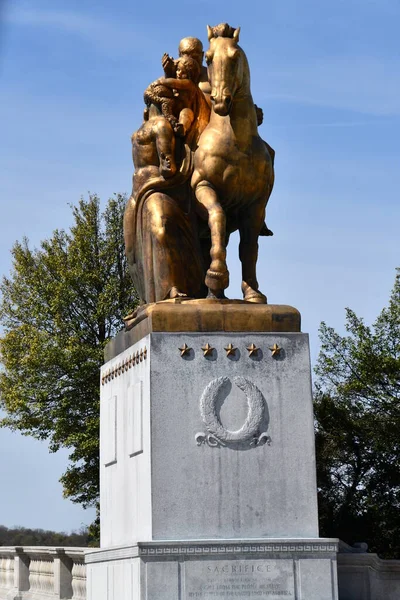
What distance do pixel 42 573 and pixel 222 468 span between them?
1054cm

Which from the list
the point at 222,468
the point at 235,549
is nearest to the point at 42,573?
the point at 222,468

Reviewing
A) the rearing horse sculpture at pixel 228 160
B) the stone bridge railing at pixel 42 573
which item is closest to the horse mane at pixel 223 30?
the rearing horse sculpture at pixel 228 160

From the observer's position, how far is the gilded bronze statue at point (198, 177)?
12.5 m

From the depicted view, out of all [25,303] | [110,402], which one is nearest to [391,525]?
[25,303]

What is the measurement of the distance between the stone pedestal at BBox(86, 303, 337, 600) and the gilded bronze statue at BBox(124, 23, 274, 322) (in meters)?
0.68

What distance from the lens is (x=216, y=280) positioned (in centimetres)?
1225

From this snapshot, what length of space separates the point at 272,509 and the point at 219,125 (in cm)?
389

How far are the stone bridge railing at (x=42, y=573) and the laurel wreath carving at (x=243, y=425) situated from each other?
7.12 m

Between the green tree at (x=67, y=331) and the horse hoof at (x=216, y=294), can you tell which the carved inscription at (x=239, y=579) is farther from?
the green tree at (x=67, y=331)

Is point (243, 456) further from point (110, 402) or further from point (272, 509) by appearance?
point (110, 402)

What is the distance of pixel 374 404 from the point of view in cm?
3619

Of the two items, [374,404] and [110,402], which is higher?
[374,404]

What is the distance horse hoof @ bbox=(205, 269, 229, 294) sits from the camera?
40.2 feet

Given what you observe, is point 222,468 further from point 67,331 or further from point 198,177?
point 67,331
